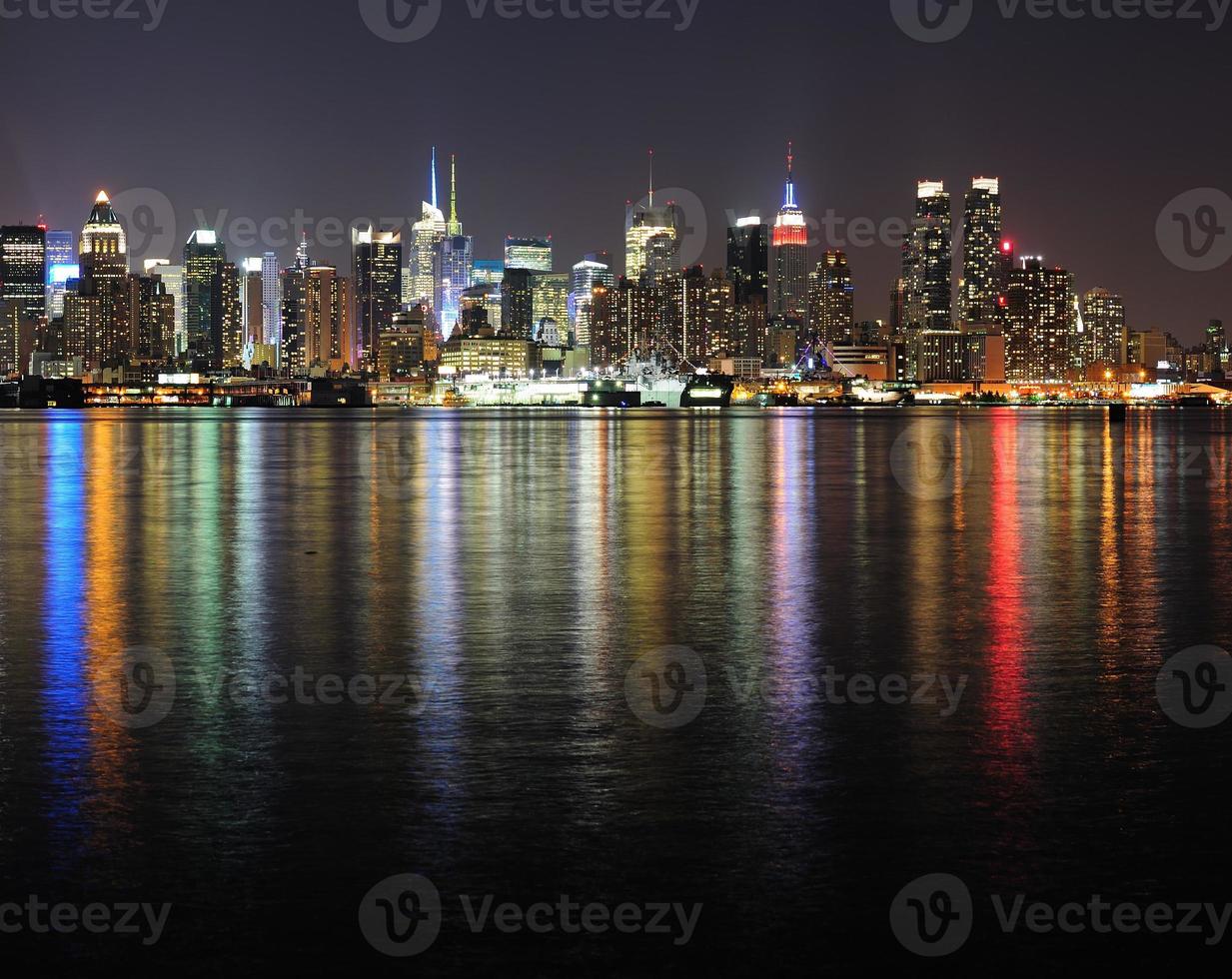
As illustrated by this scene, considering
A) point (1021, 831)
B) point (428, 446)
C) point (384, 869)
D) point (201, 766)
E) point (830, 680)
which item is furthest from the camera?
point (428, 446)

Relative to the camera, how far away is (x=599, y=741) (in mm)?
9383

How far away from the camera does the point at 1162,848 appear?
7141mm

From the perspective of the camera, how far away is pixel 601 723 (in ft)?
32.5

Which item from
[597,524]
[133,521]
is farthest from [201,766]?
[133,521]

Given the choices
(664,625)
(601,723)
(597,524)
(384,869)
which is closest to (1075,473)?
(597,524)

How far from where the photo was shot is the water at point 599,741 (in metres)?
6.42

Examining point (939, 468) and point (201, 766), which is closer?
point (201, 766)

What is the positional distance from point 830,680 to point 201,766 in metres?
5.00

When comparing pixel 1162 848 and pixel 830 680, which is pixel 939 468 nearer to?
pixel 830 680

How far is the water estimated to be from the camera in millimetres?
6422

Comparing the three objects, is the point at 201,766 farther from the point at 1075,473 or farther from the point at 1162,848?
the point at 1075,473

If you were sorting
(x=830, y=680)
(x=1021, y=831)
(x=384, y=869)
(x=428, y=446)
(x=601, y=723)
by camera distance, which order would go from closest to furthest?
(x=384, y=869), (x=1021, y=831), (x=601, y=723), (x=830, y=680), (x=428, y=446)

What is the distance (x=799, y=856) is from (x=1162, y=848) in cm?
180

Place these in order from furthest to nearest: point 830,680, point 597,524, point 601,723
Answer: point 597,524
point 830,680
point 601,723
